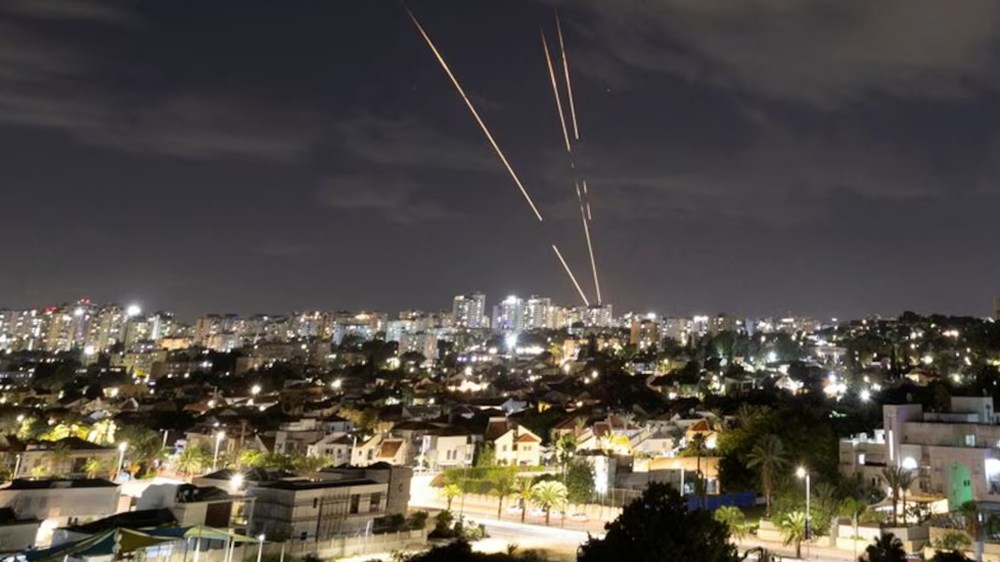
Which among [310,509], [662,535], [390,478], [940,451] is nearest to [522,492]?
[390,478]

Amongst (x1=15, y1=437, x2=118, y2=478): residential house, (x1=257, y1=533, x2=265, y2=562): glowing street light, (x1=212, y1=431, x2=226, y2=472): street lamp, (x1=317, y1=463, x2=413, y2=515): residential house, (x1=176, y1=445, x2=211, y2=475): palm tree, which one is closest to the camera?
(x1=257, y1=533, x2=265, y2=562): glowing street light

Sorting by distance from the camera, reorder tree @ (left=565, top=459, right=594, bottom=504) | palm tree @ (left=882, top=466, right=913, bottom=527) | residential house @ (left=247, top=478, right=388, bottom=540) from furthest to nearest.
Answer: tree @ (left=565, top=459, right=594, bottom=504)
palm tree @ (left=882, top=466, right=913, bottom=527)
residential house @ (left=247, top=478, right=388, bottom=540)

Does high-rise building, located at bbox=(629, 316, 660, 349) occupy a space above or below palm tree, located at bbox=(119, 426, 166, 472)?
above

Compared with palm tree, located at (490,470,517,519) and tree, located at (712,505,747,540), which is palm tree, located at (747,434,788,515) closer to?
tree, located at (712,505,747,540)

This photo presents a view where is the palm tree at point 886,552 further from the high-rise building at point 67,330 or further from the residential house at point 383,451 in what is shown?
the high-rise building at point 67,330

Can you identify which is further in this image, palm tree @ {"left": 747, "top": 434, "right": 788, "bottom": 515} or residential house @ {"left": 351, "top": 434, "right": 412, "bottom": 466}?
residential house @ {"left": 351, "top": 434, "right": 412, "bottom": 466}

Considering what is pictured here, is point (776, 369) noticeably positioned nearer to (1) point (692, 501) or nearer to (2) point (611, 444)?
(2) point (611, 444)

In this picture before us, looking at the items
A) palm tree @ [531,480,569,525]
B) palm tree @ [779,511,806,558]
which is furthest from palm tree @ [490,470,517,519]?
palm tree @ [779,511,806,558]
